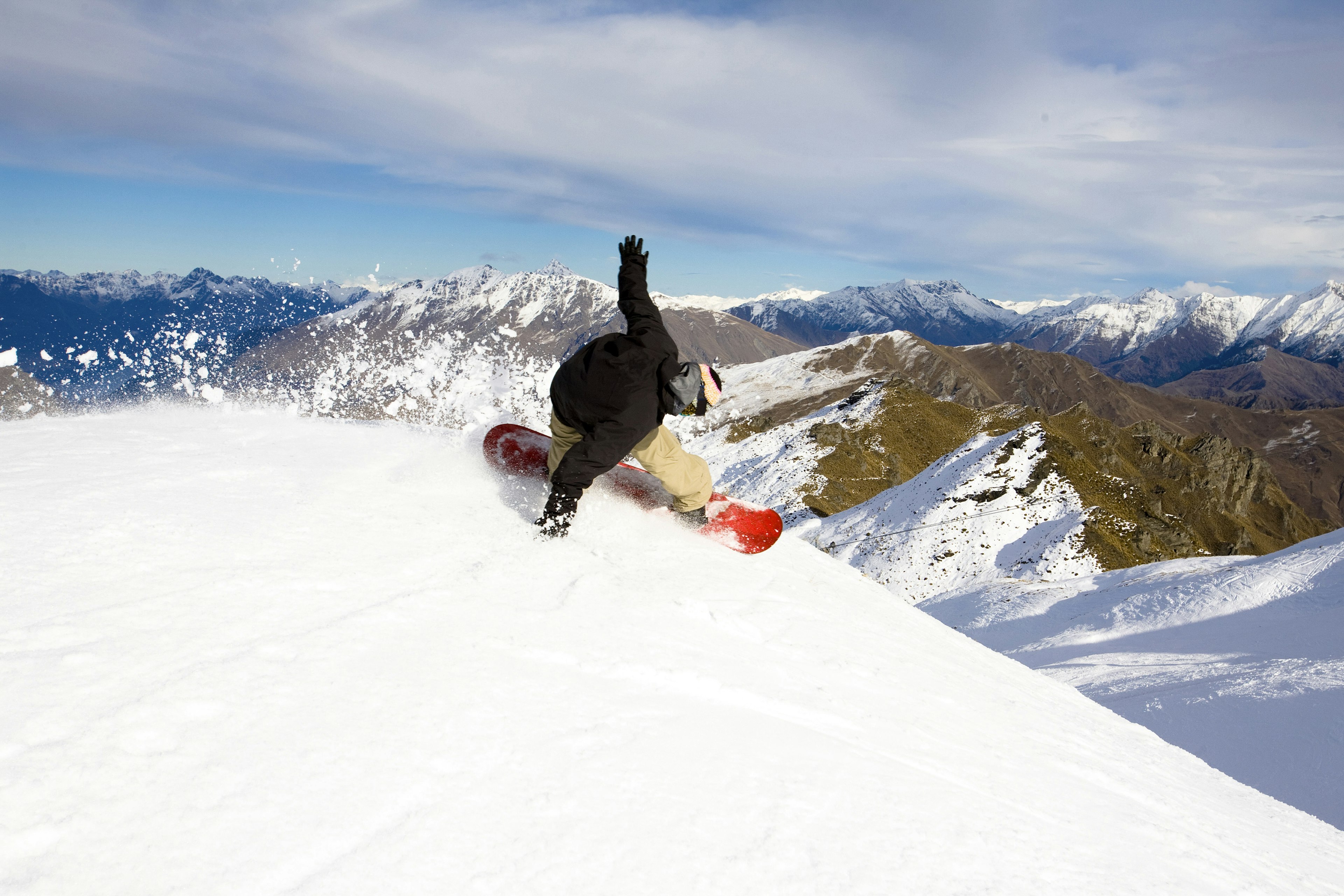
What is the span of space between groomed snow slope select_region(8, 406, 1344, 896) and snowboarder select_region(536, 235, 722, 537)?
1.88 feet

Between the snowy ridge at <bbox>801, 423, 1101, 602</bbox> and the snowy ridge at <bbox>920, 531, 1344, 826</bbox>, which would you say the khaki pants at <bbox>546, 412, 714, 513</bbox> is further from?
the snowy ridge at <bbox>801, 423, 1101, 602</bbox>

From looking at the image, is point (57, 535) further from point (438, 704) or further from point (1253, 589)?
point (1253, 589)

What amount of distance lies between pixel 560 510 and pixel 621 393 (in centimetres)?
124

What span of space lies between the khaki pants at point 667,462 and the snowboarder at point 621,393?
0.70 feet

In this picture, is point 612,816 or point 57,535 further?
point 57,535

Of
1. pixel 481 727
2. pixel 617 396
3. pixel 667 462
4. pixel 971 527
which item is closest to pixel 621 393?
pixel 617 396

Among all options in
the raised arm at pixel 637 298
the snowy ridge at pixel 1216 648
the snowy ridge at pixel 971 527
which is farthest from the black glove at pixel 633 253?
the snowy ridge at pixel 971 527

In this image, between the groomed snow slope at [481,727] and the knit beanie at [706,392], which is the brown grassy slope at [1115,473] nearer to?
the groomed snow slope at [481,727]

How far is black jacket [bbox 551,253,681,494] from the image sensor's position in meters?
6.06

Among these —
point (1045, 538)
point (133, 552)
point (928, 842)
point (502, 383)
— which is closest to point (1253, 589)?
point (1045, 538)

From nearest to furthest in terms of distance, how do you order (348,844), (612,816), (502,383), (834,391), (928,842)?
(348,844) < (612,816) < (928,842) < (502,383) < (834,391)

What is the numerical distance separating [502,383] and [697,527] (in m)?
70.8

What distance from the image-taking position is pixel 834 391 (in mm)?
123812

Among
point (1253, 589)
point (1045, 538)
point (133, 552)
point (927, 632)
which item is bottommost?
point (1045, 538)
